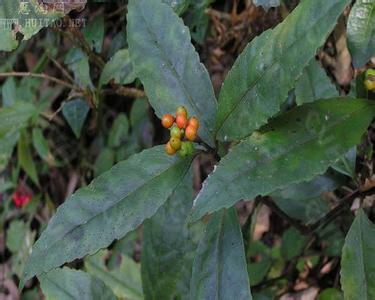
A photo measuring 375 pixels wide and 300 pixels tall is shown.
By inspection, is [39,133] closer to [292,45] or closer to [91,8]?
[91,8]

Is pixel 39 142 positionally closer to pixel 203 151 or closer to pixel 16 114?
pixel 16 114

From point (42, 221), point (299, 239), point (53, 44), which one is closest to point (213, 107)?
point (299, 239)

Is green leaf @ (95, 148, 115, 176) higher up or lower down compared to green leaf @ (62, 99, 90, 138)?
lower down

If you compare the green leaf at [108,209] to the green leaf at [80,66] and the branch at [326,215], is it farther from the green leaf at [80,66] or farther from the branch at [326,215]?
the green leaf at [80,66]

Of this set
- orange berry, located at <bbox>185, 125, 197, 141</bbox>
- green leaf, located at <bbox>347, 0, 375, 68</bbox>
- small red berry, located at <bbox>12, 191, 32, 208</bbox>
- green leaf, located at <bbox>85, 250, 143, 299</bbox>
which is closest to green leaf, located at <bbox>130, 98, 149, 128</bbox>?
green leaf, located at <bbox>85, 250, 143, 299</bbox>

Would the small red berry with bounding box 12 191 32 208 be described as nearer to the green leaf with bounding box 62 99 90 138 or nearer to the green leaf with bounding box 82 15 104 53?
the green leaf with bounding box 62 99 90 138
